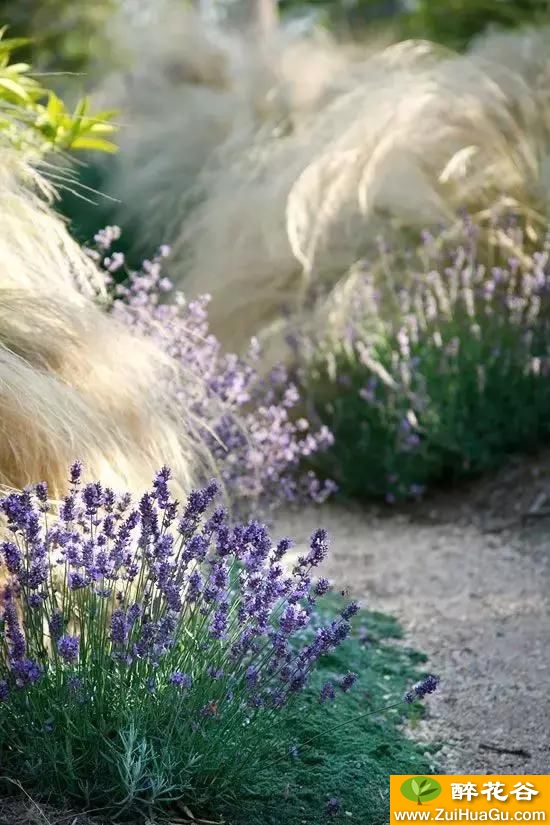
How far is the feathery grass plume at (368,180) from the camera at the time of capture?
210 inches

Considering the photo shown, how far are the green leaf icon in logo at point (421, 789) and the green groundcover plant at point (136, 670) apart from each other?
0.85 feet

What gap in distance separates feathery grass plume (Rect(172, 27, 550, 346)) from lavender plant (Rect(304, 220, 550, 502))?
28cm

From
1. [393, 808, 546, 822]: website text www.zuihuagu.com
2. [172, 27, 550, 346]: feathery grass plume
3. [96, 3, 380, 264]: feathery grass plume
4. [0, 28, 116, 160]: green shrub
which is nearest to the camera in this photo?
[393, 808, 546, 822]: website text www.zuihuagu.com

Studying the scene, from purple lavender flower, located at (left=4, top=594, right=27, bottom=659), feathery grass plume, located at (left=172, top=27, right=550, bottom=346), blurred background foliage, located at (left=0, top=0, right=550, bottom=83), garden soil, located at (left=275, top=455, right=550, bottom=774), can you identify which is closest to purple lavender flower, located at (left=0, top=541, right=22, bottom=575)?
purple lavender flower, located at (left=4, top=594, right=27, bottom=659)

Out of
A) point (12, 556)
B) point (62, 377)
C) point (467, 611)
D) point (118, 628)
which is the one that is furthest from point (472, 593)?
point (12, 556)

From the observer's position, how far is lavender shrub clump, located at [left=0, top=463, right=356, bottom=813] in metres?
1.98

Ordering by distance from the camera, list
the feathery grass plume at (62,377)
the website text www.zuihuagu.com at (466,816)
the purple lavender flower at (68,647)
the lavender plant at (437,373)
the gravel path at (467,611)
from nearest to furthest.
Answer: the purple lavender flower at (68,647) → the website text www.zuihuagu.com at (466,816) → the feathery grass plume at (62,377) → the gravel path at (467,611) → the lavender plant at (437,373)

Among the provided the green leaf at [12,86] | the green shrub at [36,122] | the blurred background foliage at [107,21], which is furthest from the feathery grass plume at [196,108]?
the green leaf at [12,86]

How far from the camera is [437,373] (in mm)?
4898

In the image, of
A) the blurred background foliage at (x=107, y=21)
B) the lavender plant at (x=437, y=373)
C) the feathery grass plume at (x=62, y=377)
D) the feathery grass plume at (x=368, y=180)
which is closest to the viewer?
the feathery grass plume at (x=62, y=377)

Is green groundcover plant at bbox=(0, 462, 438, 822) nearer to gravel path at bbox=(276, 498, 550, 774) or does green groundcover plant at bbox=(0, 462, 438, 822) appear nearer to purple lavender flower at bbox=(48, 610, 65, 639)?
purple lavender flower at bbox=(48, 610, 65, 639)

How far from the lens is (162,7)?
8.36 m

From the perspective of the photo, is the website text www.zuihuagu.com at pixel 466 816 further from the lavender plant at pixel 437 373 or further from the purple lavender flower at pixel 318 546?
the lavender plant at pixel 437 373

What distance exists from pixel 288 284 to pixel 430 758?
336 cm
